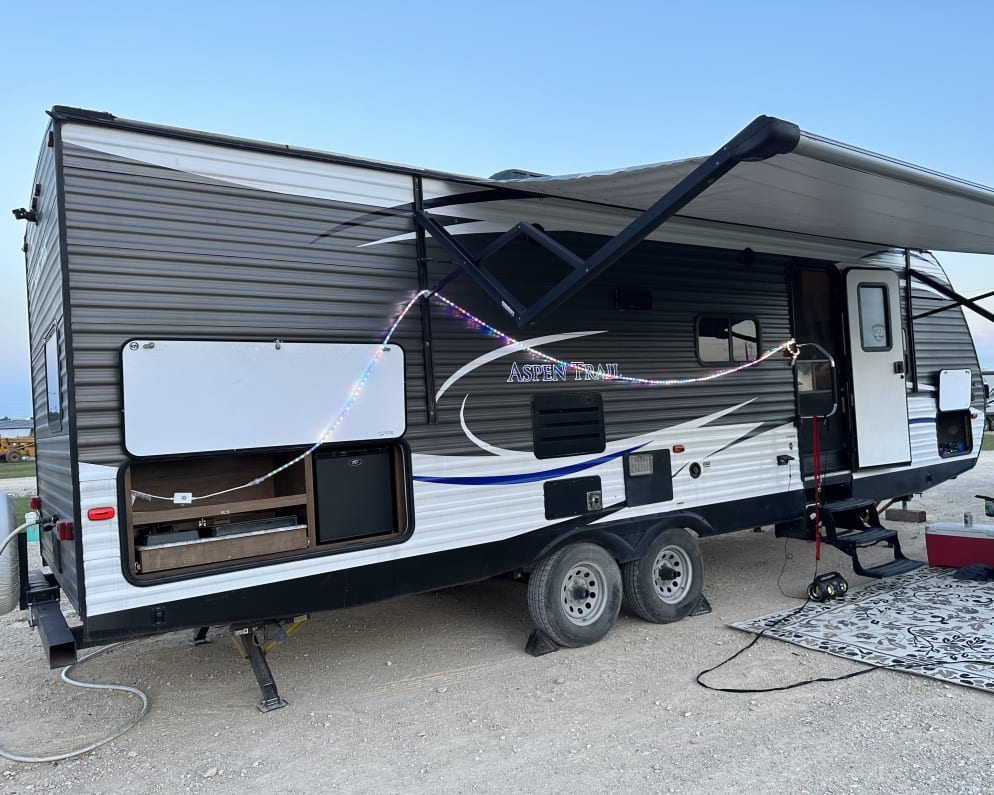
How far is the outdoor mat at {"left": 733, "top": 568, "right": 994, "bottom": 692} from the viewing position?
14.1ft

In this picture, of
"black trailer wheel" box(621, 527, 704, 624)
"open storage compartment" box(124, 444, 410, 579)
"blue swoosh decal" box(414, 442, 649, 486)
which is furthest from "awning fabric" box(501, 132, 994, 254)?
"black trailer wheel" box(621, 527, 704, 624)

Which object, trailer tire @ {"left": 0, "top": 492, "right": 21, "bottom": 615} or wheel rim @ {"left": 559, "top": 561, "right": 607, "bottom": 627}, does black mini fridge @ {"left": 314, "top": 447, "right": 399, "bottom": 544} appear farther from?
trailer tire @ {"left": 0, "top": 492, "right": 21, "bottom": 615}

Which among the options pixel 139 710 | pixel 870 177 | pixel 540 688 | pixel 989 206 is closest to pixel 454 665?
pixel 540 688

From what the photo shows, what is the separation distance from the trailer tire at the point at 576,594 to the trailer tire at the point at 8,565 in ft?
9.02

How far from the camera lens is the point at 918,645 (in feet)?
15.1

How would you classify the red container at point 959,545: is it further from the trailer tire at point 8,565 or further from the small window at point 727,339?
the trailer tire at point 8,565

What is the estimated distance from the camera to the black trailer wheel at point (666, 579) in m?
5.25

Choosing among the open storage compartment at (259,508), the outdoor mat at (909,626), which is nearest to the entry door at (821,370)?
the outdoor mat at (909,626)

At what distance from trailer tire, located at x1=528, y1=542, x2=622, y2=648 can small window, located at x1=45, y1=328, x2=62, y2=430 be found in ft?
9.16

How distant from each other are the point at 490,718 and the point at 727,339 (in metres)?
3.30

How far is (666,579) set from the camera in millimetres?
5484

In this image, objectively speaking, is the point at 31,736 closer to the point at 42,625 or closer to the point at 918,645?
the point at 42,625

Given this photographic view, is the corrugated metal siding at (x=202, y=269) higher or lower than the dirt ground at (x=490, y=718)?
higher

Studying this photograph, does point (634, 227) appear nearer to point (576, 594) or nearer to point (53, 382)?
point (576, 594)
